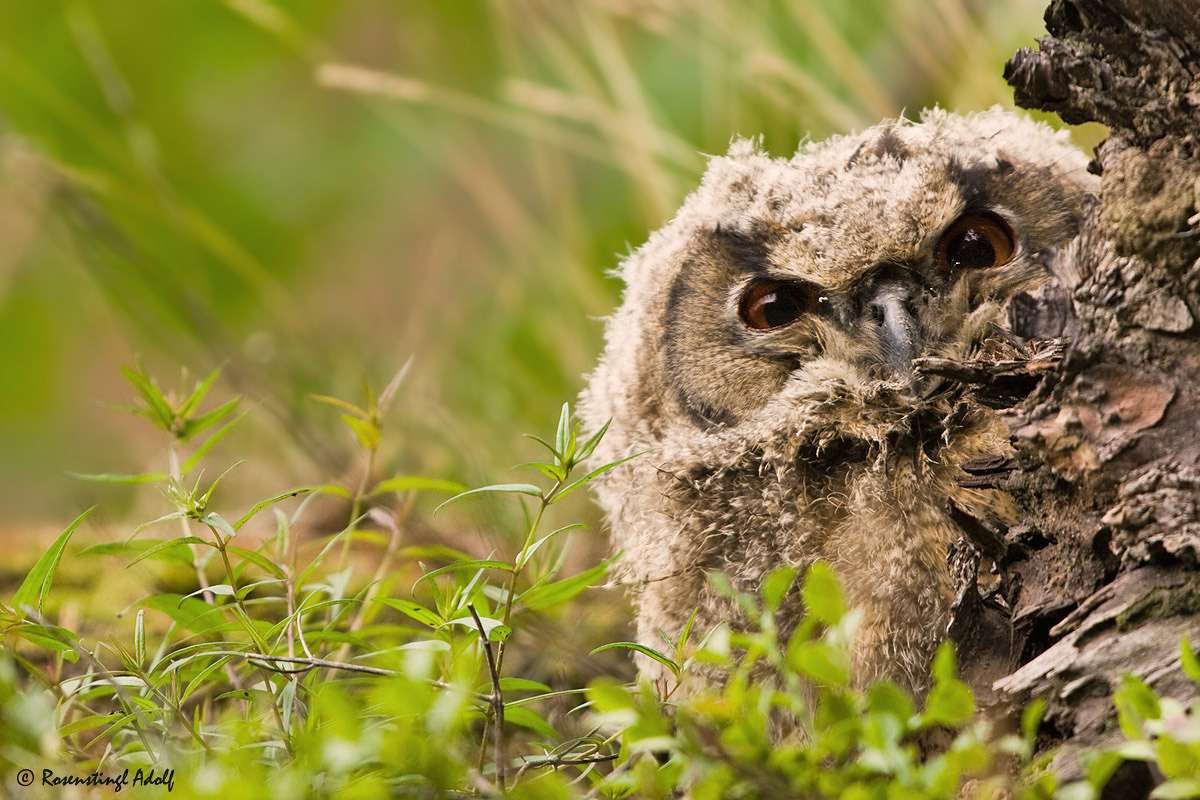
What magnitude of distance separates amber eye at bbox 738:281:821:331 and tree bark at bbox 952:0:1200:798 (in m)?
0.55

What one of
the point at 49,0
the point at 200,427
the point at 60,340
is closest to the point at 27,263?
the point at 60,340

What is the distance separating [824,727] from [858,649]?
594mm

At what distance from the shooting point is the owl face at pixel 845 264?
151 cm

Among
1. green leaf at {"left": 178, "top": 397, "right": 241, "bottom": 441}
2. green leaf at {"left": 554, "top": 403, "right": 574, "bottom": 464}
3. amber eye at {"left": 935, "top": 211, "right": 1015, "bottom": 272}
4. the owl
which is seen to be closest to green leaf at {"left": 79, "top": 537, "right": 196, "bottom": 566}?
green leaf at {"left": 178, "top": 397, "right": 241, "bottom": 441}

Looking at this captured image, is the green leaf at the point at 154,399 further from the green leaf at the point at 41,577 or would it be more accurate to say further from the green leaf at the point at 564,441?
the green leaf at the point at 564,441

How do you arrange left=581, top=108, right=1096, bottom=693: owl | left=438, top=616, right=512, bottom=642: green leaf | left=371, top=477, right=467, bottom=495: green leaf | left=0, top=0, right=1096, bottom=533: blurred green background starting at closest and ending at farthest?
left=438, top=616, right=512, bottom=642: green leaf, left=371, top=477, right=467, bottom=495: green leaf, left=581, top=108, right=1096, bottom=693: owl, left=0, top=0, right=1096, bottom=533: blurred green background

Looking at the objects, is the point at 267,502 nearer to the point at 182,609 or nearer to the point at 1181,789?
the point at 182,609

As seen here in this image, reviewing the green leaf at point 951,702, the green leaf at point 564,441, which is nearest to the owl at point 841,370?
the green leaf at point 564,441

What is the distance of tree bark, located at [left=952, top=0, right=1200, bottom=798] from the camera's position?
96 cm

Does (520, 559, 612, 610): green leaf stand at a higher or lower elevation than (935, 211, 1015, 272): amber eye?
lower

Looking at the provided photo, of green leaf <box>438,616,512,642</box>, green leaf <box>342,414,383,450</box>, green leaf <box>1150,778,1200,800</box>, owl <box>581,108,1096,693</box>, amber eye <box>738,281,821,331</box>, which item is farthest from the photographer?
amber eye <box>738,281,821,331</box>

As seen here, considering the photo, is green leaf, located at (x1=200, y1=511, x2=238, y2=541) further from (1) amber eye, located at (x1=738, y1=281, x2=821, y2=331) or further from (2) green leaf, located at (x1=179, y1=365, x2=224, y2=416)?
(1) amber eye, located at (x1=738, y1=281, x2=821, y2=331)

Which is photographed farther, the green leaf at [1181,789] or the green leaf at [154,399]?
the green leaf at [154,399]

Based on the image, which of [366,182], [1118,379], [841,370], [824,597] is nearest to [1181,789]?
[824,597]
